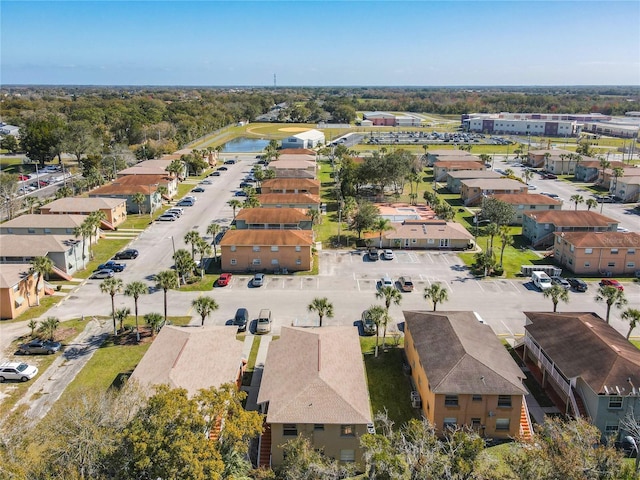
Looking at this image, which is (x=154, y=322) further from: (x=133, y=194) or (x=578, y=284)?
(x=133, y=194)

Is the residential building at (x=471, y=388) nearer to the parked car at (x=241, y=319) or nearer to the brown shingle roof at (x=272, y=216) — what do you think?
the parked car at (x=241, y=319)

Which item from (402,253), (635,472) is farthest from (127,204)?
(635,472)

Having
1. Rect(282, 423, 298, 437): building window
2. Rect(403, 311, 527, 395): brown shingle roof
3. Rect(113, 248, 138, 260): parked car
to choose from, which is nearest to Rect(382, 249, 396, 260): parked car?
Rect(403, 311, 527, 395): brown shingle roof

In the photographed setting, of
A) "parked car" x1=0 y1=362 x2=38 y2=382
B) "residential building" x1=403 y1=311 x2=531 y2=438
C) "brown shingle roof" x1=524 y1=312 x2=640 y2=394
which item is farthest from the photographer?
"parked car" x1=0 y1=362 x2=38 y2=382

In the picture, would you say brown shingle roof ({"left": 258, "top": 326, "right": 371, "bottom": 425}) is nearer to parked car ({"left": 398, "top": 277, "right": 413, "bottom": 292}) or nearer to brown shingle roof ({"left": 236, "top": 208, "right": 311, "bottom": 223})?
parked car ({"left": 398, "top": 277, "right": 413, "bottom": 292})

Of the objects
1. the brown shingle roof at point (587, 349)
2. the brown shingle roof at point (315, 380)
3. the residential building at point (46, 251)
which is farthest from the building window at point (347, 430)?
the residential building at point (46, 251)
